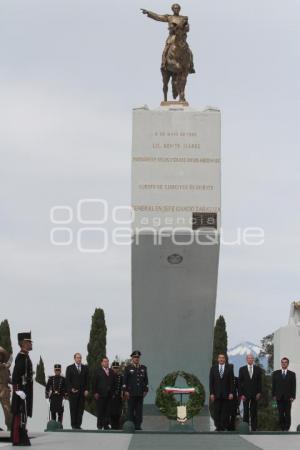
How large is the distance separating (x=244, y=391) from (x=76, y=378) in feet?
9.37

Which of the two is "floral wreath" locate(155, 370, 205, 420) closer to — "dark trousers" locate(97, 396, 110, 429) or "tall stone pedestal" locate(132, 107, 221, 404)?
"dark trousers" locate(97, 396, 110, 429)

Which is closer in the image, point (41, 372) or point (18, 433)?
point (18, 433)

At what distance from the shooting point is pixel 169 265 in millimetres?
19812

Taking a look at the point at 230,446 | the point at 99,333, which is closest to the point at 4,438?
the point at 230,446

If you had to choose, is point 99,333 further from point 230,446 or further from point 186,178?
point 230,446

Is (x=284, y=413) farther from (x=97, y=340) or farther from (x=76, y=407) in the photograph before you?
(x=97, y=340)

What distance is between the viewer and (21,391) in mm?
11945

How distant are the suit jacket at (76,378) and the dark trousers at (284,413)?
3.34m

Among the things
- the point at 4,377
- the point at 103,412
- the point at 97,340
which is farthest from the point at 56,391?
the point at 97,340

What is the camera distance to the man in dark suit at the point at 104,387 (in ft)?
53.5

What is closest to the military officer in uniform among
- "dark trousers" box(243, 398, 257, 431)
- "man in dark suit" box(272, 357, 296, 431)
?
"dark trousers" box(243, 398, 257, 431)

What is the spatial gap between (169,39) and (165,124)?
225 centimetres

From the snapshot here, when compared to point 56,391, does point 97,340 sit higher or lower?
lower

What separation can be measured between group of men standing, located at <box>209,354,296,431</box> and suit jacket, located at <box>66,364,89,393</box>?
2.16 meters
